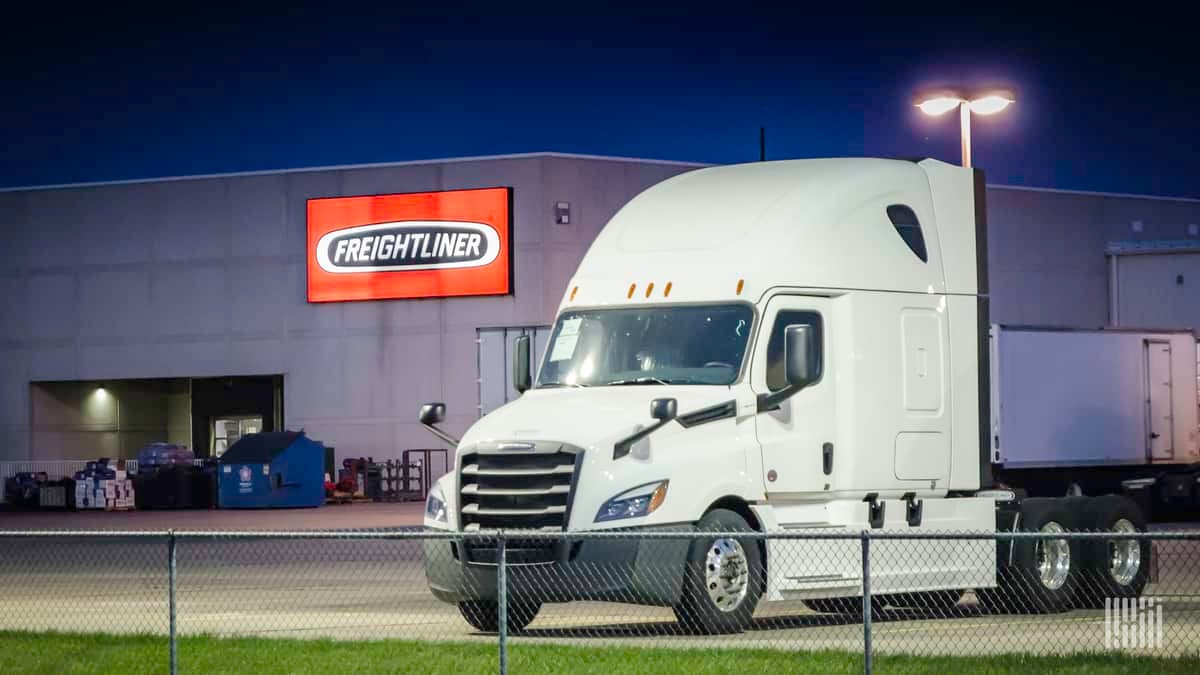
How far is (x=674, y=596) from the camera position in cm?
1641

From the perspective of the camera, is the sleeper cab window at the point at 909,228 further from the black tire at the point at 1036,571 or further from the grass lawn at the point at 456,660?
the grass lawn at the point at 456,660

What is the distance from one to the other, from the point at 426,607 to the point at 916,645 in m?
6.36

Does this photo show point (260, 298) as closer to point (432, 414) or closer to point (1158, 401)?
point (1158, 401)

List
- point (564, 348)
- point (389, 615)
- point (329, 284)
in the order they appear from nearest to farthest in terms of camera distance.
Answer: point (564, 348) → point (389, 615) → point (329, 284)

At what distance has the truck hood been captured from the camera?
16.6m

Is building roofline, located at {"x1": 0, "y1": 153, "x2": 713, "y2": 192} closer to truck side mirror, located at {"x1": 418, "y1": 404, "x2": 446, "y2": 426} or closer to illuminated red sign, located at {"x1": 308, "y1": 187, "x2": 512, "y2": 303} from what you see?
illuminated red sign, located at {"x1": 308, "y1": 187, "x2": 512, "y2": 303}

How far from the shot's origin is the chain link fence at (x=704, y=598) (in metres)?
15.8

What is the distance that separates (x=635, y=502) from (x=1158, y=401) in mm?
11163

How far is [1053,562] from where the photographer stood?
1984 centimetres

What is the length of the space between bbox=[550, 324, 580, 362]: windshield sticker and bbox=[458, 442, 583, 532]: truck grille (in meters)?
1.63

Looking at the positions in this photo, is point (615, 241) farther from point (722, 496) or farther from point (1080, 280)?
point (1080, 280)

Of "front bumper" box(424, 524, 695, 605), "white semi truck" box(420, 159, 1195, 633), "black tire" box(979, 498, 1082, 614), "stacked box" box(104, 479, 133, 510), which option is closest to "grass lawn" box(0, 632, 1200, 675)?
"front bumper" box(424, 524, 695, 605)

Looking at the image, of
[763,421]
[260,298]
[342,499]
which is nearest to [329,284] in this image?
[260,298]

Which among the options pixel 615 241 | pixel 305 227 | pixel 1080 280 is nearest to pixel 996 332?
pixel 615 241
